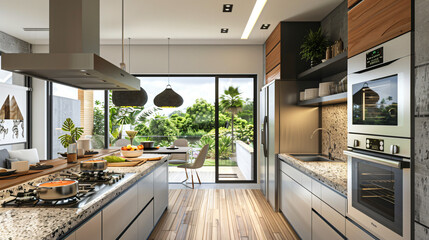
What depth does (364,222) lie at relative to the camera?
1653 mm

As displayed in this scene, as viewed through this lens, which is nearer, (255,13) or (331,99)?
(331,99)

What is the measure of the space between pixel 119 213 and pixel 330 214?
1650 mm

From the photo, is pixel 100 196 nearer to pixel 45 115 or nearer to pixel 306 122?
pixel 306 122

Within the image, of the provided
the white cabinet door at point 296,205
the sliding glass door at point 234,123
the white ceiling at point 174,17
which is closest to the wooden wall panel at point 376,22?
the white cabinet door at point 296,205

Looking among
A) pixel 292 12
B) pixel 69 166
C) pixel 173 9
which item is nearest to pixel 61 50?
pixel 69 166

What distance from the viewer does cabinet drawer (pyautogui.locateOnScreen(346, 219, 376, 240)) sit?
1.69m

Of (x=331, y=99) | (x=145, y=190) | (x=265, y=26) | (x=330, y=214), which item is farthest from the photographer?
(x=265, y=26)

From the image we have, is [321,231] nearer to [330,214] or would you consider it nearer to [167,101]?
[330,214]

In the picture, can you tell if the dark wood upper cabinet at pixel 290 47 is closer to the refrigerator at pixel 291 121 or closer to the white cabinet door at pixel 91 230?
the refrigerator at pixel 291 121

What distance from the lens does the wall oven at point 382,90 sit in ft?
4.33

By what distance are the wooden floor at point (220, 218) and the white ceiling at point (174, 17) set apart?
2.83m

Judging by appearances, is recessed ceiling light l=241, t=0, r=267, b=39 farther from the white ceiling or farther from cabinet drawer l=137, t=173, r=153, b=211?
cabinet drawer l=137, t=173, r=153, b=211

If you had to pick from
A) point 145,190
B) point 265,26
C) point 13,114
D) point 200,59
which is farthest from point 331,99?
point 13,114

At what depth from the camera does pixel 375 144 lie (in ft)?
5.10
